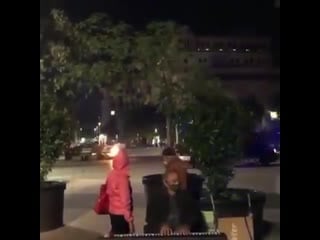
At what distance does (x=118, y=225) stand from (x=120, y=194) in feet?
0.98

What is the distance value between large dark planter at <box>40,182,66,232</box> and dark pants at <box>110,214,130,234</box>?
88 cm

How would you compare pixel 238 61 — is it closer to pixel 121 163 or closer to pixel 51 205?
pixel 121 163

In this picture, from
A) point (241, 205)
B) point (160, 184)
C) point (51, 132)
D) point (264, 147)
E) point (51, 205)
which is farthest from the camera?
point (51, 132)

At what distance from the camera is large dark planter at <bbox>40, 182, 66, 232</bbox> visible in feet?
22.7

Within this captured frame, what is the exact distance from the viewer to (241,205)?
6527 millimetres

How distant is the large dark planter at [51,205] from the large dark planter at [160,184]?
115 centimetres

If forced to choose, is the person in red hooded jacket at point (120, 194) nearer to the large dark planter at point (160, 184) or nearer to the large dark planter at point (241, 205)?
the large dark planter at point (160, 184)

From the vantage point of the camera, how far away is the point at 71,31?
260 inches

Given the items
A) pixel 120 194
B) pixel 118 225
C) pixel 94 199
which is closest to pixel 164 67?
pixel 120 194

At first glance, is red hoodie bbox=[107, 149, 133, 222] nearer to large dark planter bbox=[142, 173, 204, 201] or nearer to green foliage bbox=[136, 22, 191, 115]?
large dark planter bbox=[142, 173, 204, 201]

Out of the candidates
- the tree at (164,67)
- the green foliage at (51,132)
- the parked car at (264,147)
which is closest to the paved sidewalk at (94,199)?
the parked car at (264,147)
